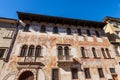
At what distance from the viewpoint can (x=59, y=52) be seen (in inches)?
502

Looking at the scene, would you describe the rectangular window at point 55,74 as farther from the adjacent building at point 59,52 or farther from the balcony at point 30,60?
the balcony at point 30,60

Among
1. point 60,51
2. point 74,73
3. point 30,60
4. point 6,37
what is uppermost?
point 6,37

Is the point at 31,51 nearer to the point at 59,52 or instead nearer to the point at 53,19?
the point at 59,52

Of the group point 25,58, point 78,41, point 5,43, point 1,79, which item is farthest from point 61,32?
point 1,79

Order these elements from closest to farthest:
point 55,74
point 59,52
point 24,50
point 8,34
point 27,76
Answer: point 27,76 → point 55,74 → point 24,50 → point 8,34 → point 59,52

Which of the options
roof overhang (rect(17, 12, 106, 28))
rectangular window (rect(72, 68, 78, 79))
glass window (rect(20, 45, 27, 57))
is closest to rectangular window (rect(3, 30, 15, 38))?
glass window (rect(20, 45, 27, 57))

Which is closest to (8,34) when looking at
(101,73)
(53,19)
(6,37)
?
(6,37)

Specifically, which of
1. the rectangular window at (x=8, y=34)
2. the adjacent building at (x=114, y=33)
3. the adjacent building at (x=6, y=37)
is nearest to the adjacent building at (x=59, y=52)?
the adjacent building at (x=6, y=37)

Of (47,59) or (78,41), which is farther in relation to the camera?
(78,41)

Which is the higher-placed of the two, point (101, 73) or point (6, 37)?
point (6, 37)

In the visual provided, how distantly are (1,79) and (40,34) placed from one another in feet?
23.5

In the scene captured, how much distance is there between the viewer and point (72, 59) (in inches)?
468

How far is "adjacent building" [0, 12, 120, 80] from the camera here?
1069 cm

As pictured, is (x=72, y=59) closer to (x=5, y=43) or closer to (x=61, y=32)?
(x=61, y=32)
